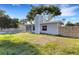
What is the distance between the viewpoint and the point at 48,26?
13.5 ft

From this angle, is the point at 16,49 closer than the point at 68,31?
Yes

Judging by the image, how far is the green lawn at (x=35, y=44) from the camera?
13.0 feet

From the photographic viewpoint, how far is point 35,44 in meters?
4.02

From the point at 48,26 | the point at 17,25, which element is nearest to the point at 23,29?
the point at 17,25

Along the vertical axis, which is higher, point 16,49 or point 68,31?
point 68,31

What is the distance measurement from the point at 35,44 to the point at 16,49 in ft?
1.04

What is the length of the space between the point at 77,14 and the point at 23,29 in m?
0.91

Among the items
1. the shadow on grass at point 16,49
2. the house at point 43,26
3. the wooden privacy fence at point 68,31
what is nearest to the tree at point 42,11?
the house at point 43,26

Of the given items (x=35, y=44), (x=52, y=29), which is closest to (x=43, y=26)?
(x=52, y=29)

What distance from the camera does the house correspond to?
13.4 ft

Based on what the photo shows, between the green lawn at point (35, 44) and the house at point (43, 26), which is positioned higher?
the house at point (43, 26)

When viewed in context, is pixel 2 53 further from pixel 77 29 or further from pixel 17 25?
pixel 77 29

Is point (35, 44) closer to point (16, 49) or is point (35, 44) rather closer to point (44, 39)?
point (44, 39)

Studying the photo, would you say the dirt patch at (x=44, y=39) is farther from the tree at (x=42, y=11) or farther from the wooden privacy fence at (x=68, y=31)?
the tree at (x=42, y=11)
